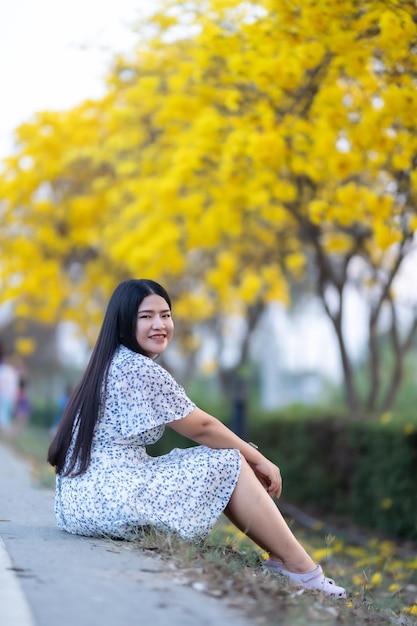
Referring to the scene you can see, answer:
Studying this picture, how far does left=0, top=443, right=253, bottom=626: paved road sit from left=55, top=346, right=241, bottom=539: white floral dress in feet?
0.48

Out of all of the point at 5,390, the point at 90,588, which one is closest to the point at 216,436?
the point at 90,588

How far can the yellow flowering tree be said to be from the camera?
7770 millimetres

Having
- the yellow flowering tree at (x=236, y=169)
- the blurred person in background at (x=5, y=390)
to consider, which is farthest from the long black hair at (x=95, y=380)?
the blurred person in background at (x=5, y=390)

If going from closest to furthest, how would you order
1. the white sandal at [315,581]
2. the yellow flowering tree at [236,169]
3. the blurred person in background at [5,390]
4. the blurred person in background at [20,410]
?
the white sandal at [315,581], the yellow flowering tree at [236,169], the blurred person in background at [5,390], the blurred person in background at [20,410]

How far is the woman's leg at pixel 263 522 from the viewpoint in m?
4.82

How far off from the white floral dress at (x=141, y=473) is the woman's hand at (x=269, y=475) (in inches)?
8.8

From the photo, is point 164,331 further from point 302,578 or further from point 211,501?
point 302,578

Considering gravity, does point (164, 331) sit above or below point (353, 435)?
above

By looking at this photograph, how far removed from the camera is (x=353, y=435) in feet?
36.9

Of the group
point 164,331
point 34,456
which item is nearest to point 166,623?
point 164,331

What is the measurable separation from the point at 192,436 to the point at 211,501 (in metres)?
0.33

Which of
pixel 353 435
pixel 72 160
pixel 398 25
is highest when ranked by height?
pixel 398 25

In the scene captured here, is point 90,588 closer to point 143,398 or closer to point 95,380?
point 143,398

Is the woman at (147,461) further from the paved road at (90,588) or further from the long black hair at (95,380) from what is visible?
the paved road at (90,588)
